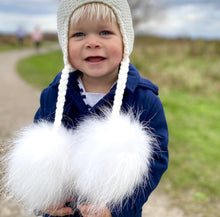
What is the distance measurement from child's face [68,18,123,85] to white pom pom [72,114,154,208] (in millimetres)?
293

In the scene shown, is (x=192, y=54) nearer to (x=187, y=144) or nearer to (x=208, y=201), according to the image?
(x=187, y=144)

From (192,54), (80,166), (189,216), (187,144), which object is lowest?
(189,216)

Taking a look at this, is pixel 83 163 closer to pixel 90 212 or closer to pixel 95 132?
pixel 95 132

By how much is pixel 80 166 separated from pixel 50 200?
255 millimetres

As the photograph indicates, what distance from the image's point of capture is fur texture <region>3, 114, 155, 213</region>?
1148 millimetres

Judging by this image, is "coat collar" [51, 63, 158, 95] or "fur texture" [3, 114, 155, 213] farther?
"coat collar" [51, 63, 158, 95]

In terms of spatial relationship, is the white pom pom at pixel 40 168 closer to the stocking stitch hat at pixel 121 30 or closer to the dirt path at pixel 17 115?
the stocking stitch hat at pixel 121 30

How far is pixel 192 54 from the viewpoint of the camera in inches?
601

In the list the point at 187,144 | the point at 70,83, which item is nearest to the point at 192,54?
the point at 187,144

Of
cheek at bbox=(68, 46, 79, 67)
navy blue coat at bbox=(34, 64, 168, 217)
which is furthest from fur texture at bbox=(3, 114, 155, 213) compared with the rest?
cheek at bbox=(68, 46, 79, 67)

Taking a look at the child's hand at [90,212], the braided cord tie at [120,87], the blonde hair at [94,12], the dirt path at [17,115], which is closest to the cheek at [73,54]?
the blonde hair at [94,12]

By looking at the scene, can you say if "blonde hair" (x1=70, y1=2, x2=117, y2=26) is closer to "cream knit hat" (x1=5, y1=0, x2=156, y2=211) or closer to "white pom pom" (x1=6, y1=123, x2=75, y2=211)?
"cream knit hat" (x1=5, y1=0, x2=156, y2=211)

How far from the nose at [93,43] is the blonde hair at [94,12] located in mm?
96

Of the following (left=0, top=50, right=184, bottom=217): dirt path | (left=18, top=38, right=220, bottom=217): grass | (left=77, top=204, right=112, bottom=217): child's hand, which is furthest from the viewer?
(left=18, top=38, right=220, bottom=217): grass
